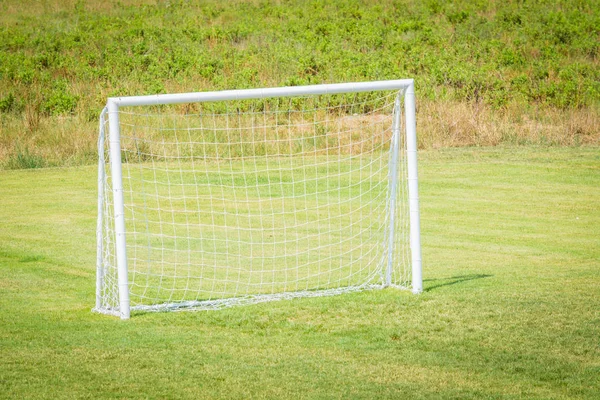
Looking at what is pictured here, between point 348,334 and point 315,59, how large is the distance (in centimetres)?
1941

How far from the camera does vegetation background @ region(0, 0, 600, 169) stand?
20.9 m

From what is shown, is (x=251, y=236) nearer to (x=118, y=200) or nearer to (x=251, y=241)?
(x=251, y=241)

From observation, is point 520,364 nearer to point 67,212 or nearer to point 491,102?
point 67,212

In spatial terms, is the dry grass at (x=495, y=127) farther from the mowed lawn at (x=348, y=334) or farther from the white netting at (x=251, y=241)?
the mowed lawn at (x=348, y=334)

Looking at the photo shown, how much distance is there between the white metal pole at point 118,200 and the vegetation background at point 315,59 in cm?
1199

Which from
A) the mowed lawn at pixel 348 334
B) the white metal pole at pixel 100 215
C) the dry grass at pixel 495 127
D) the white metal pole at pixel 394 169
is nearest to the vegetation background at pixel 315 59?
the dry grass at pixel 495 127

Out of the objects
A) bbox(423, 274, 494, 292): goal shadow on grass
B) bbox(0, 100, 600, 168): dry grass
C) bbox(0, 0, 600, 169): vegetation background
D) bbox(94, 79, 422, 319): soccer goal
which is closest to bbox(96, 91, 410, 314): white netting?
bbox(94, 79, 422, 319): soccer goal

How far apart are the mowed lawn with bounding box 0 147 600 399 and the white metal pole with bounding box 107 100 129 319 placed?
0.23 meters

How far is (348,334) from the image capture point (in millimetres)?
7316

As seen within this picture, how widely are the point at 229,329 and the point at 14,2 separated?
111ft

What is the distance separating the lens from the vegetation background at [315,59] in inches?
824

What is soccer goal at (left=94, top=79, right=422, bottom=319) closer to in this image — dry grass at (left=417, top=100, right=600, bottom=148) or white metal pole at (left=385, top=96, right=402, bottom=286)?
white metal pole at (left=385, top=96, right=402, bottom=286)

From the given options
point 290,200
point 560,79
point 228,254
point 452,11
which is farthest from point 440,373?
point 452,11

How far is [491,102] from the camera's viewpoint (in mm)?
23344
